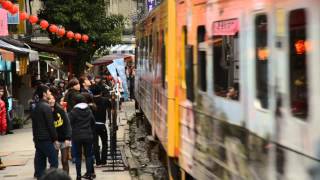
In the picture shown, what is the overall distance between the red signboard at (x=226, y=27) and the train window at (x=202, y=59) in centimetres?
59

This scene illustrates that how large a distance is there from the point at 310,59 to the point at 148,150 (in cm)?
1250

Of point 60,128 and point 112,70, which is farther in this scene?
point 112,70

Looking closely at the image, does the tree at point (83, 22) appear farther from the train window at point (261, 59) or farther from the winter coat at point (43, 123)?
the train window at point (261, 59)

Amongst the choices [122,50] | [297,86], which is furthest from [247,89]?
[122,50]

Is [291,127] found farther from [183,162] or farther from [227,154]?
[183,162]

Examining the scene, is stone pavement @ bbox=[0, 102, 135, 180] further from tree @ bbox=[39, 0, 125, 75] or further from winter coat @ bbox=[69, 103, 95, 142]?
tree @ bbox=[39, 0, 125, 75]

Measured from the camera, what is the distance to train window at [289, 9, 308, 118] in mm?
3914

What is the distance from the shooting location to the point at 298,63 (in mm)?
4012

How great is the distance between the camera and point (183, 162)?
8.23 metres

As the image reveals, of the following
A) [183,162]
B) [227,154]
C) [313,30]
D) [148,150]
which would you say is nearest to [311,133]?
[313,30]

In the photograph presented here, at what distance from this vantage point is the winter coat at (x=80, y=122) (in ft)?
35.4

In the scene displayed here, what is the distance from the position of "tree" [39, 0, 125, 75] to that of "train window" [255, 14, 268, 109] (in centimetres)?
2730

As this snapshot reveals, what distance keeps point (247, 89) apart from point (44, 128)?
18.0 ft

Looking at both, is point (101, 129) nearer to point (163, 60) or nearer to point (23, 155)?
point (163, 60)
